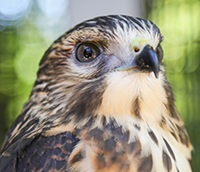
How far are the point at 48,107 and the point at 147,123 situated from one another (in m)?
0.52

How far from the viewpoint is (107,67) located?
1243mm

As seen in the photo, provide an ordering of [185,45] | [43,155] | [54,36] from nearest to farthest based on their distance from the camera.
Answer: [43,155]
[185,45]
[54,36]

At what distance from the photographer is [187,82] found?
3.19m

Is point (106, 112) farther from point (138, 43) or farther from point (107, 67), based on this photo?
point (138, 43)

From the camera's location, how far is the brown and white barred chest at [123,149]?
1114 mm

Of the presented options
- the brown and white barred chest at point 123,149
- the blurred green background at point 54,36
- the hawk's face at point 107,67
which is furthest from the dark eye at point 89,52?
the blurred green background at point 54,36

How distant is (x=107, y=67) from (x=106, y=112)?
214mm

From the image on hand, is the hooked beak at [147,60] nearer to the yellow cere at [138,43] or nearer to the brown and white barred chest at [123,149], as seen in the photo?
the yellow cere at [138,43]

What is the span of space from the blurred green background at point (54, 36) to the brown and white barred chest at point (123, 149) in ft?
5.02

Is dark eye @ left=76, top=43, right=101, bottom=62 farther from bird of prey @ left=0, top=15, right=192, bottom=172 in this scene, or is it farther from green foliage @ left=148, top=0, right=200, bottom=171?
green foliage @ left=148, top=0, right=200, bottom=171

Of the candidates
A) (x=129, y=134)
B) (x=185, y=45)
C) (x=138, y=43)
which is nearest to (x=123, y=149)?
(x=129, y=134)

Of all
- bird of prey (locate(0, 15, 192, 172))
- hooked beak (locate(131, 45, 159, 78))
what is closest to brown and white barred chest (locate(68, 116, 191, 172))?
bird of prey (locate(0, 15, 192, 172))

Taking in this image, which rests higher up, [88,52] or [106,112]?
[88,52]

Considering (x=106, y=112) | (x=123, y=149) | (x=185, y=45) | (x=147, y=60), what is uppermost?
(x=147, y=60)
